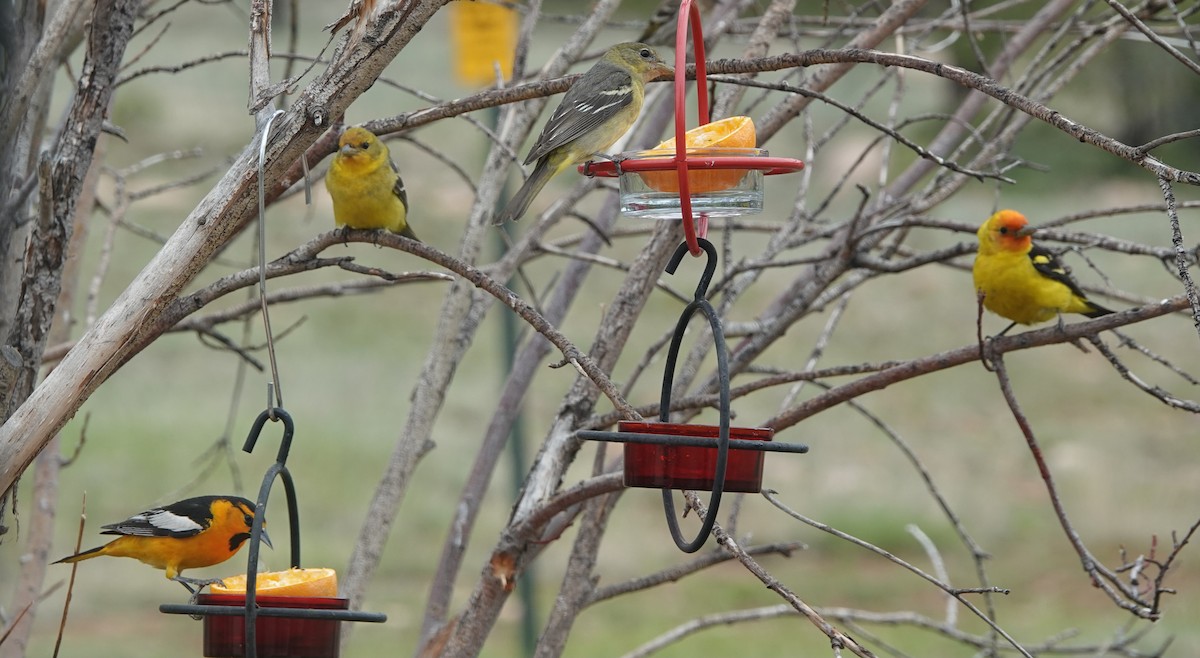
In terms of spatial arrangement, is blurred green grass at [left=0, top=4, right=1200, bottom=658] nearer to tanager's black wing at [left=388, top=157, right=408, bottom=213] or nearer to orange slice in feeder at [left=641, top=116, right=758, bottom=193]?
tanager's black wing at [left=388, top=157, right=408, bottom=213]

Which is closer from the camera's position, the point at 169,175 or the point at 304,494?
the point at 304,494

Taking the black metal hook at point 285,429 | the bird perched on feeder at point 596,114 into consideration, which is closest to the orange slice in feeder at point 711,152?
the black metal hook at point 285,429

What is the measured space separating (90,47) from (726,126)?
1539mm

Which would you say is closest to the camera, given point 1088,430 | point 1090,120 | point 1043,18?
point 1043,18

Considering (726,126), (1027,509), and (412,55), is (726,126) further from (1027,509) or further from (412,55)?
(412,55)

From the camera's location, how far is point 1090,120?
1870cm

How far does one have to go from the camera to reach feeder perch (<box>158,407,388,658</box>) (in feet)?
8.22

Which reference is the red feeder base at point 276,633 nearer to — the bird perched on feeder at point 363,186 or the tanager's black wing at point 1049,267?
the bird perched on feeder at point 363,186

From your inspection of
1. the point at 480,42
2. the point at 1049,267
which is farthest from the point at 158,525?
the point at 1049,267

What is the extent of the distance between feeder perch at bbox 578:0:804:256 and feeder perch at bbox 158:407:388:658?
91 cm

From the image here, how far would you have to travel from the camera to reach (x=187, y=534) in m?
4.25

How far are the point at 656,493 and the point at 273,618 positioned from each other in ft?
29.4

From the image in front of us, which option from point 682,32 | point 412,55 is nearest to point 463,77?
point 682,32

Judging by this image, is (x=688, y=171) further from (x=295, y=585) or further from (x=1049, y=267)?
(x=1049, y=267)
